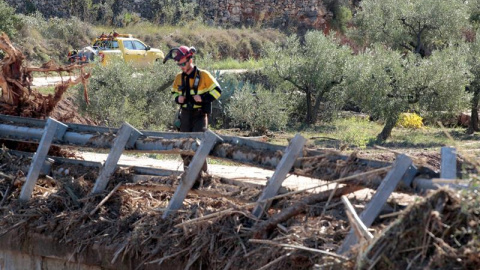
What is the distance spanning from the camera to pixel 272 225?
5961mm

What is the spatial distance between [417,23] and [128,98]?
13.0 meters

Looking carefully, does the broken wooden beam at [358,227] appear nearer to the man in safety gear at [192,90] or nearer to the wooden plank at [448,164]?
the wooden plank at [448,164]

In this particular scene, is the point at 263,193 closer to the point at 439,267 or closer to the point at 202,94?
the point at 439,267

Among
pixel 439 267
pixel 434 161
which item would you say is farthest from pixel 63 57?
pixel 439 267

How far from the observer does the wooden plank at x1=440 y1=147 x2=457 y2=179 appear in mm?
5227

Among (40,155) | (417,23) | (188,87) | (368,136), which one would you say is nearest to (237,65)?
(417,23)

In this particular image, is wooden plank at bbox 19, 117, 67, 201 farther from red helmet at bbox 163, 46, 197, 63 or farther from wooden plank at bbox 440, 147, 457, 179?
wooden plank at bbox 440, 147, 457, 179

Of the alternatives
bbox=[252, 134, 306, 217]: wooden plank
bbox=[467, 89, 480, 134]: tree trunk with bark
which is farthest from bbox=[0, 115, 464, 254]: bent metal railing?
bbox=[467, 89, 480, 134]: tree trunk with bark

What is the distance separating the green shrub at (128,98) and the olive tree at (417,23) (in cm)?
1085

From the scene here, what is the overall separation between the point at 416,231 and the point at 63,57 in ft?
91.6

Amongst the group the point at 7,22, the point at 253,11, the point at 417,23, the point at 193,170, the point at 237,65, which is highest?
the point at 193,170

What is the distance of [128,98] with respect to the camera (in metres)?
20.1

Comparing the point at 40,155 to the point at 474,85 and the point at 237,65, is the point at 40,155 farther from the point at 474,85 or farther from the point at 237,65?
the point at 237,65

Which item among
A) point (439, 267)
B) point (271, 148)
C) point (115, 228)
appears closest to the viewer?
point (439, 267)
